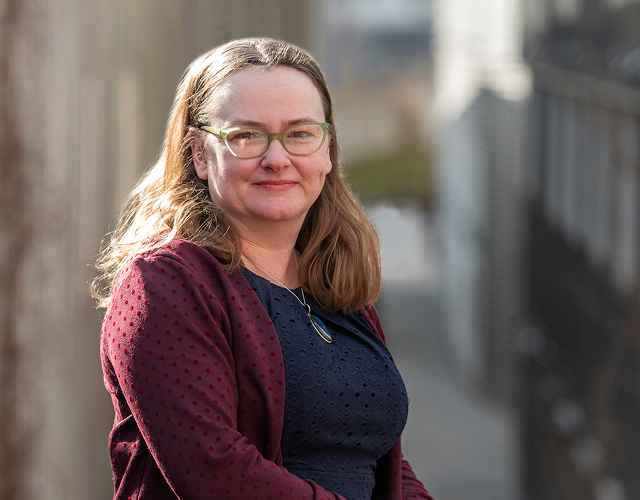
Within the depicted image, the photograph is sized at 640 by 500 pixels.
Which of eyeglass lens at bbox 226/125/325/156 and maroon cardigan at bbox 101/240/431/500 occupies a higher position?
eyeglass lens at bbox 226/125/325/156

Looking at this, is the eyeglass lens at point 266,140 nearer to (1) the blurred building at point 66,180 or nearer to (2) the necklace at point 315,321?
(2) the necklace at point 315,321

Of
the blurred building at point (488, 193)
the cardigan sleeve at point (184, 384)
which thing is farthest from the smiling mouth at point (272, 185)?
the blurred building at point (488, 193)

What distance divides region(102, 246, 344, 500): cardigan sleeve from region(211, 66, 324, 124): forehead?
11.0 inches

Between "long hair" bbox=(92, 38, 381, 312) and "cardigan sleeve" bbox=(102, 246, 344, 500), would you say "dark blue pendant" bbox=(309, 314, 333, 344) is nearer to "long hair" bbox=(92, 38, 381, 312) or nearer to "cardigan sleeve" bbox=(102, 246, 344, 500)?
"long hair" bbox=(92, 38, 381, 312)

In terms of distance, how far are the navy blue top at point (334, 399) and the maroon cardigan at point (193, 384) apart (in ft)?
0.17

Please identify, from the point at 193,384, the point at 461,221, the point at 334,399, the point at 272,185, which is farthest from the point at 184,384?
the point at 461,221

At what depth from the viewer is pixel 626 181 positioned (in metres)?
6.00

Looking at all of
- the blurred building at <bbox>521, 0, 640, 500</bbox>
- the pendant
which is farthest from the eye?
the blurred building at <bbox>521, 0, 640, 500</bbox>

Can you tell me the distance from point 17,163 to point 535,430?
6.61 m

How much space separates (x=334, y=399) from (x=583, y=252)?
6.32m

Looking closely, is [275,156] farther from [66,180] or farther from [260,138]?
[66,180]

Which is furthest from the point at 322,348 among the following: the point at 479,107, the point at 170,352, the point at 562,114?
the point at 479,107

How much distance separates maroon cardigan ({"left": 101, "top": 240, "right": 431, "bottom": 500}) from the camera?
1293 millimetres

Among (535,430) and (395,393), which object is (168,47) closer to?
(395,393)
